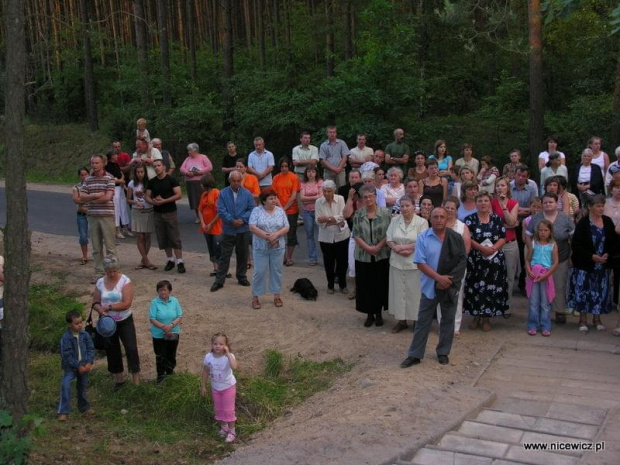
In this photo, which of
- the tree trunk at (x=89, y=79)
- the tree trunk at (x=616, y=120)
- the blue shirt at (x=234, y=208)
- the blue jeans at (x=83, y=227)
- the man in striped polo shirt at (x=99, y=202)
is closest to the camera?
the blue shirt at (x=234, y=208)

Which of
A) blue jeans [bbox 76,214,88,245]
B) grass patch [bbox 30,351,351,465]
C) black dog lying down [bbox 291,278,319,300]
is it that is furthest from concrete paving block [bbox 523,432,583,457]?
blue jeans [bbox 76,214,88,245]

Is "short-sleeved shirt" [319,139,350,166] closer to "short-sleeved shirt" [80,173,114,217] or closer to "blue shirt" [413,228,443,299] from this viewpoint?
"short-sleeved shirt" [80,173,114,217]

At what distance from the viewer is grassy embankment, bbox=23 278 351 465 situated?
7.84 meters

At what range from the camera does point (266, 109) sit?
899 inches

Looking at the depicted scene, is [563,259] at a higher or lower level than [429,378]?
higher

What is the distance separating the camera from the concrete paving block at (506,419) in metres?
7.46

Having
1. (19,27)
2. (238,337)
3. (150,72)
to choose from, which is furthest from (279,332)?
(150,72)

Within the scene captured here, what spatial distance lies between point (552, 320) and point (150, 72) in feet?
72.7

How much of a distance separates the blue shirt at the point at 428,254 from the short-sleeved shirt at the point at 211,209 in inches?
179

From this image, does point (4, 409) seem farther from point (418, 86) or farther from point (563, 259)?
point (418, 86)

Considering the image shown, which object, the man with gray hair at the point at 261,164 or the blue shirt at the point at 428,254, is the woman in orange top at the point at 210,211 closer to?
the man with gray hair at the point at 261,164

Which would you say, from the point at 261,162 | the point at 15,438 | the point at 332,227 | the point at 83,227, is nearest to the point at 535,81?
the point at 261,162

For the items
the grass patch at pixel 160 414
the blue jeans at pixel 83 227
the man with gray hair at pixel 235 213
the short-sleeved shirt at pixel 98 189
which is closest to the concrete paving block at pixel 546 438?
the grass patch at pixel 160 414

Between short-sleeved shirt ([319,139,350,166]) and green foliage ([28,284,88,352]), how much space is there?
6.11m
